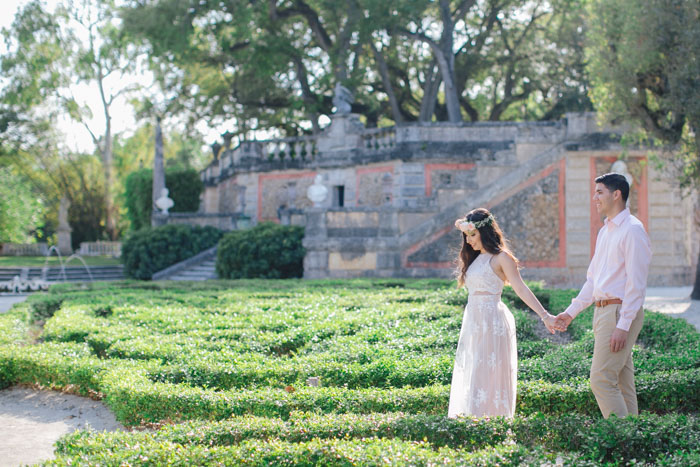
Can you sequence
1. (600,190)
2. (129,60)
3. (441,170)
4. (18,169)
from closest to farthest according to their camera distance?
1. (600,190)
2. (441,170)
3. (129,60)
4. (18,169)

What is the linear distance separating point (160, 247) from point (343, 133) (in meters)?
7.25

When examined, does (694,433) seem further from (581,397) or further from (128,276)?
(128,276)

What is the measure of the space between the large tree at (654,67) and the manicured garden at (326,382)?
4329 millimetres

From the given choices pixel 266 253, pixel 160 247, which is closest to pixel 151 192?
pixel 160 247

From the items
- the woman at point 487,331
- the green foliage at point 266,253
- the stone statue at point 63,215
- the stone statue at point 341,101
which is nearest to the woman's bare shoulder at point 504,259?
the woman at point 487,331

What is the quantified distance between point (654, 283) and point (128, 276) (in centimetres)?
1616

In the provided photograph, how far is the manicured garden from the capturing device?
4016 mm

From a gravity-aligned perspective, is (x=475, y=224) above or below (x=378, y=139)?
below

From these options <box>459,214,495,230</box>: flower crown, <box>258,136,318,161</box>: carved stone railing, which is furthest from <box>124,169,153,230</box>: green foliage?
<box>459,214,495,230</box>: flower crown

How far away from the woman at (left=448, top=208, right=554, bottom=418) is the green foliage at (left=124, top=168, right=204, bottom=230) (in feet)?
85.7

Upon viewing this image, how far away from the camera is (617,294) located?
4.54 meters

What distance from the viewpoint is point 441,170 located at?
67.5 feet

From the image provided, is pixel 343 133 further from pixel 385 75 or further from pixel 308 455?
pixel 308 455

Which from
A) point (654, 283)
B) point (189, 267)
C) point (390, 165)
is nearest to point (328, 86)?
point (390, 165)
